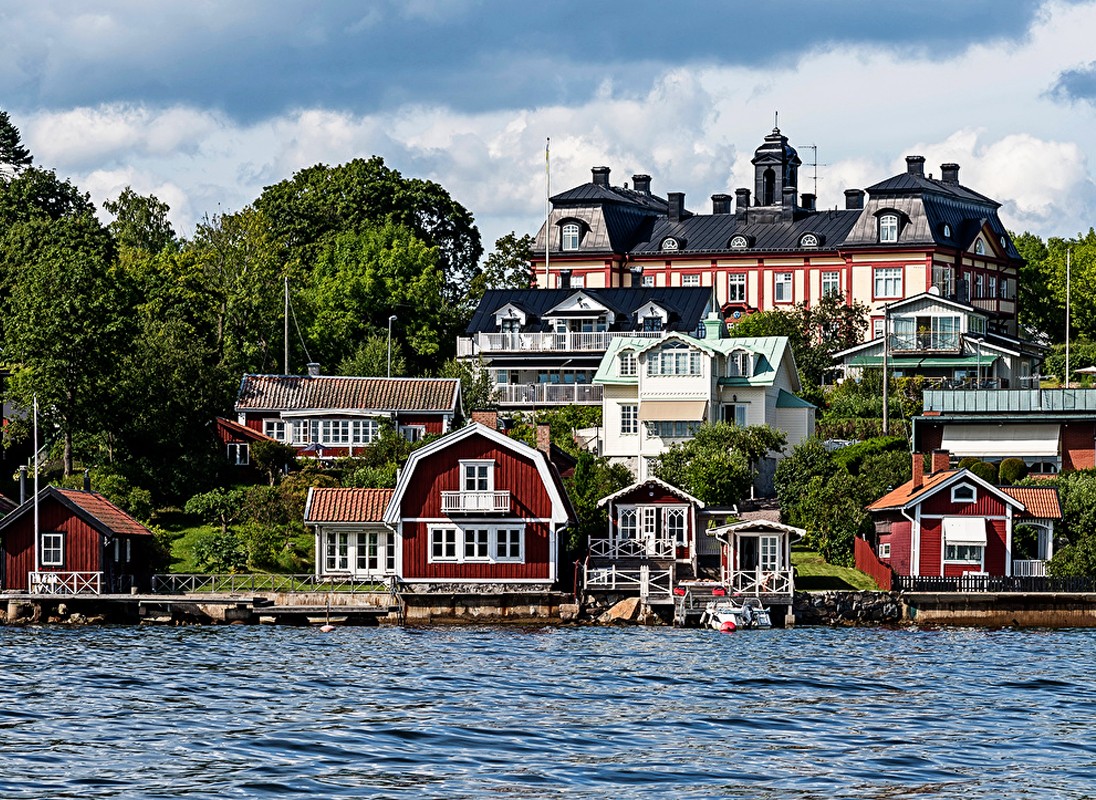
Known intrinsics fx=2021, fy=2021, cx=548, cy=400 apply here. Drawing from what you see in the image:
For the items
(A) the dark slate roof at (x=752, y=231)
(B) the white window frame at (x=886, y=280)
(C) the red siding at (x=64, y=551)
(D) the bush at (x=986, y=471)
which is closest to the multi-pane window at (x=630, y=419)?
(D) the bush at (x=986, y=471)

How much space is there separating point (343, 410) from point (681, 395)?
15.2 meters

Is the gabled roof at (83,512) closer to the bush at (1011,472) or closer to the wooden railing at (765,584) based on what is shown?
the wooden railing at (765,584)

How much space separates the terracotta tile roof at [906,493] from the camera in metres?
70.4

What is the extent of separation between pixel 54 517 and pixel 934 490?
2987cm

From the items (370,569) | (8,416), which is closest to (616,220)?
(8,416)

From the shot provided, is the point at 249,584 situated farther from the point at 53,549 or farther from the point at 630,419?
the point at 630,419

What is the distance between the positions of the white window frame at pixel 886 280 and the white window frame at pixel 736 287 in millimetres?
8452

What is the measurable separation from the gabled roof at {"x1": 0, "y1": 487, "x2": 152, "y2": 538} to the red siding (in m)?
0.22

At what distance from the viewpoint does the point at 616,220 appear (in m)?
131

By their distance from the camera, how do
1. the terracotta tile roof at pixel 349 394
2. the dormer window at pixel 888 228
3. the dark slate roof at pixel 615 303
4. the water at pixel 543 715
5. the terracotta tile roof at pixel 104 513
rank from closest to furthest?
the water at pixel 543 715 < the terracotta tile roof at pixel 104 513 < the terracotta tile roof at pixel 349 394 < the dark slate roof at pixel 615 303 < the dormer window at pixel 888 228

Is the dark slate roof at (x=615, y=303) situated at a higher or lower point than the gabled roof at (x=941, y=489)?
higher

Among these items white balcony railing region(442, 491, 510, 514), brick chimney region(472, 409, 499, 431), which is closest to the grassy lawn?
white balcony railing region(442, 491, 510, 514)

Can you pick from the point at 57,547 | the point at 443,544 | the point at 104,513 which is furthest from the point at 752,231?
the point at 57,547

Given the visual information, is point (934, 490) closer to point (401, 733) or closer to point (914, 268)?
point (401, 733)
